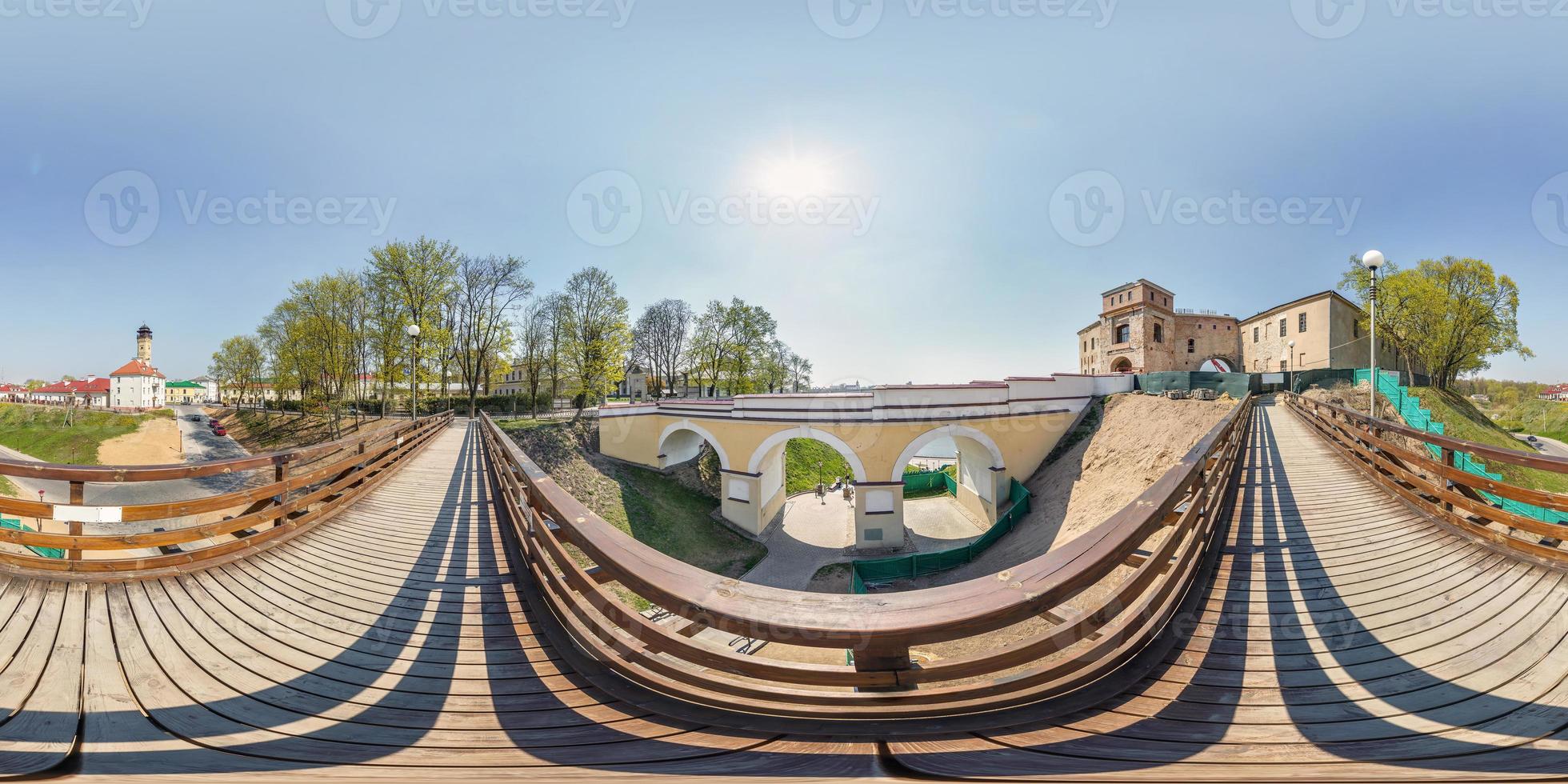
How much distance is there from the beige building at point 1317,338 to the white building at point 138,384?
95035mm

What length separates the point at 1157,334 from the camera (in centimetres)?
2861

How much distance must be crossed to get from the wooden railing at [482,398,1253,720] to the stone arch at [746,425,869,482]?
1225 cm

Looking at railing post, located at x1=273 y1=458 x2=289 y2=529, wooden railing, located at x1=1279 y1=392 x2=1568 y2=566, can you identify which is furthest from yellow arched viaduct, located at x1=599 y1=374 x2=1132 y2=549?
railing post, located at x1=273 y1=458 x2=289 y2=529

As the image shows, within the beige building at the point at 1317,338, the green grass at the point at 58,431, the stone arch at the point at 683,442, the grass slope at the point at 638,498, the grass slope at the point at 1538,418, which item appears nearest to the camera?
the grass slope at the point at 638,498

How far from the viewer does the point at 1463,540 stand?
3879 millimetres

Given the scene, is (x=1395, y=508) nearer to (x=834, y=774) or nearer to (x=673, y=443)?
(x=834, y=774)

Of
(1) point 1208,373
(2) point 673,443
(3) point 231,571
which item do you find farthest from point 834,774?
(1) point 1208,373

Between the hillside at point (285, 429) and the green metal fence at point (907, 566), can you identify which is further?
the hillside at point (285, 429)

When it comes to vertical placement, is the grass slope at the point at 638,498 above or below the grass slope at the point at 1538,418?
below

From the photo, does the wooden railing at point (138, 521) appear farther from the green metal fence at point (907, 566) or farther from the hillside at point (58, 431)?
the hillside at point (58, 431)

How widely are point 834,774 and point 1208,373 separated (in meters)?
23.6

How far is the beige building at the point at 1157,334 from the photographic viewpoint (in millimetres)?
27953

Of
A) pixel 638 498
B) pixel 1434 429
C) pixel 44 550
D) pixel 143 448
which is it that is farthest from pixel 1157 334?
pixel 143 448

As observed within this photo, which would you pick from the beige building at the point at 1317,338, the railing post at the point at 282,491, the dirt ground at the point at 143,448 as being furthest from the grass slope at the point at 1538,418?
the dirt ground at the point at 143,448
